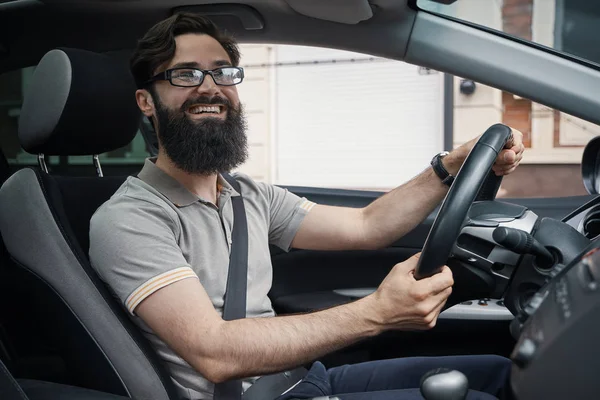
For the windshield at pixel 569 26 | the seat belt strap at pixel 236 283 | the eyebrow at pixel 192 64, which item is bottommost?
the seat belt strap at pixel 236 283

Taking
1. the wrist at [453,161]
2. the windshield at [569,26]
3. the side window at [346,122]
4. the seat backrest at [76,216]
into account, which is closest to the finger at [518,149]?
the wrist at [453,161]

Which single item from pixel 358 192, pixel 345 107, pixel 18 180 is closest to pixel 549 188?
pixel 345 107

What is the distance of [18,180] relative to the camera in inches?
59.9

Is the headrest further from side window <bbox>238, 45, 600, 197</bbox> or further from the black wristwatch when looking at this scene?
side window <bbox>238, 45, 600, 197</bbox>

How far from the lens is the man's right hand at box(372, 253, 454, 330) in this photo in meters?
1.14

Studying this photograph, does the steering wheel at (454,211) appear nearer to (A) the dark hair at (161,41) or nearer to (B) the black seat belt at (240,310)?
(B) the black seat belt at (240,310)

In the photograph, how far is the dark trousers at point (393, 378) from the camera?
4.67ft

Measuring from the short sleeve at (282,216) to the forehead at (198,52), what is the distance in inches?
14.6

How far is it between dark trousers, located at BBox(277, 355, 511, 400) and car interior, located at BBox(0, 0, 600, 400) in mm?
147

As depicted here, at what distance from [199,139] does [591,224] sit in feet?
3.03

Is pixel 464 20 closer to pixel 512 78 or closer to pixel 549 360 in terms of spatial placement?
pixel 512 78

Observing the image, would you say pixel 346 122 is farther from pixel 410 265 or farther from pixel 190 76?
pixel 410 265

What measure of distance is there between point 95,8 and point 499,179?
1.25 m

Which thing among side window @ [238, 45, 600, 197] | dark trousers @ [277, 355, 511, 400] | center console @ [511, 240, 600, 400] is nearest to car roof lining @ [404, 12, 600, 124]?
dark trousers @ [277, 355, 511, 400]
